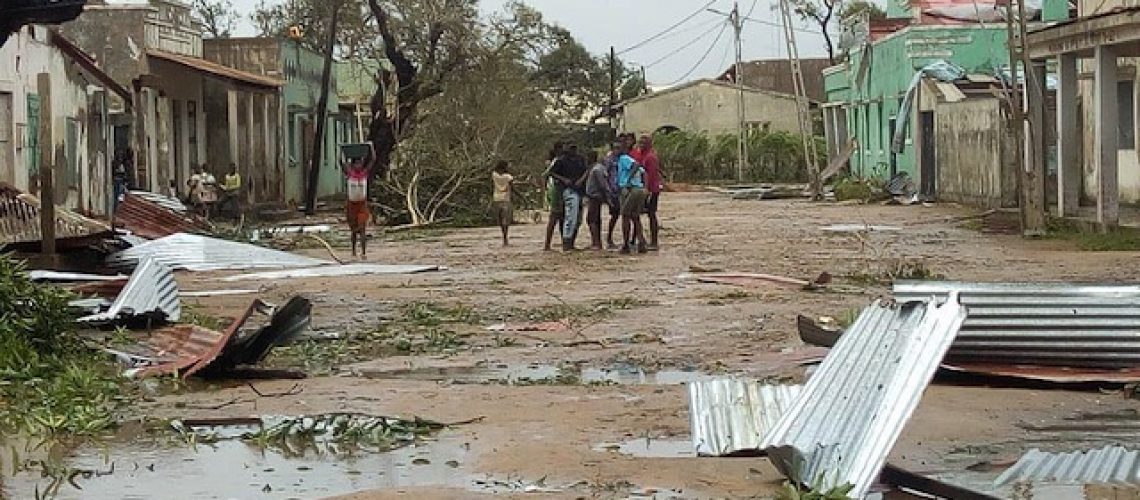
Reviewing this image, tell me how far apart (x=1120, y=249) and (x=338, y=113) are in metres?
34.8

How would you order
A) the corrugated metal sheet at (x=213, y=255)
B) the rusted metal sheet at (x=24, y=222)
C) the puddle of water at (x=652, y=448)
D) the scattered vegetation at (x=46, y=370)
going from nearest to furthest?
1. the puddle of water at (x=652, y=448)
2. the scattered vegetation at (x=46, y=370)
3. the rusted metal sheet at (x=24, y=222)
4. the corrugated metal sheet at (x=213, y=255)

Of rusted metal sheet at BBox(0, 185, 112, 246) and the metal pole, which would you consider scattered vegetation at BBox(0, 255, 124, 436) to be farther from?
the metal pole

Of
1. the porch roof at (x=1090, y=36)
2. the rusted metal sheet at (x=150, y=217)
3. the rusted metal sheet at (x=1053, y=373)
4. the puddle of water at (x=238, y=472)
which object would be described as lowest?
the puddle of water at (x=238, y=472)

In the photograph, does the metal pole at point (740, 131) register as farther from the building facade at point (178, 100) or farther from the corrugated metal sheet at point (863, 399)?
the corrugated metal sheet at point (863, 399)

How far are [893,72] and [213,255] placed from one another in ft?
88.8

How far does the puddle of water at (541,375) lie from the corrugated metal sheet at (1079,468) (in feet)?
11.0

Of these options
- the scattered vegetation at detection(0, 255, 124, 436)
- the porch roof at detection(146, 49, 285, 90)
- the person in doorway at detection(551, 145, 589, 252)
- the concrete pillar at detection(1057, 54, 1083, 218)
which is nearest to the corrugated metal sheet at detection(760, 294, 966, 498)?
the scattered vegetation at detection(0, 255, 124, 436)

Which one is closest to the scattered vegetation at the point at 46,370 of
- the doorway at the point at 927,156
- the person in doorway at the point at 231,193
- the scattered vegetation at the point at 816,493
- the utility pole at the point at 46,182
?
the scattered vegetation at the point at 816,493

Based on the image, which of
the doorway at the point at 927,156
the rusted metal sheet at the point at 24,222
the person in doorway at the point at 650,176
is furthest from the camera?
the doorway at the point at 927,156

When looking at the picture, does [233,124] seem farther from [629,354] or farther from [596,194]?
[629,354]

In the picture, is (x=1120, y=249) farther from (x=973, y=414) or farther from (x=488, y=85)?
(x=488, y=85)

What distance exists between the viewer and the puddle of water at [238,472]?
6898 mm

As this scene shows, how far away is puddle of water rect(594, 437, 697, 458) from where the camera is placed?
24.7 ft

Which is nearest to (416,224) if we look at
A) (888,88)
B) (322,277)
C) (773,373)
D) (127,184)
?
(127,184)
